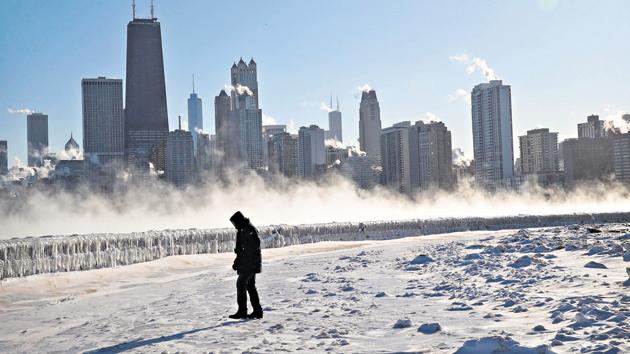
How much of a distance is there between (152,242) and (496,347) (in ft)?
76.9

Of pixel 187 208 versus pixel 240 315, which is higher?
pixel 187 208

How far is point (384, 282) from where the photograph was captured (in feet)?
53.3

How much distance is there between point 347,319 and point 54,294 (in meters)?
10.6

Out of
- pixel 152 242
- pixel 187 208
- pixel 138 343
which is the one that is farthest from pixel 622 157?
pixel 138 343

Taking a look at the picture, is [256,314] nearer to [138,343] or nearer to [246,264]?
[246,264]

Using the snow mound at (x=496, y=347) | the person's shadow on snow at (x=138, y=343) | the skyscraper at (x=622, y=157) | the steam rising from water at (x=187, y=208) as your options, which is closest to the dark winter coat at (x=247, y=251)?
the person's shadow on snow at (x=138, y=343)

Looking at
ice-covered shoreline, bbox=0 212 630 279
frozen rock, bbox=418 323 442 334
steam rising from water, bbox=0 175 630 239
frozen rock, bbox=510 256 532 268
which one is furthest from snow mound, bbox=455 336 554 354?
steam rising from water, bbox=0 175 630 239

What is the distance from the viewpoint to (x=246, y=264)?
11789 millimetres

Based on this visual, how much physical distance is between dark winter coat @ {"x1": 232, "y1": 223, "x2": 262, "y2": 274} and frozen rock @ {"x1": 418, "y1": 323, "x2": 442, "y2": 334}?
3.34m

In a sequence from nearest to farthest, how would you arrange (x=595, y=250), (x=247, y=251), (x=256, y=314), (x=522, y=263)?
(x=256, y=314) → (x=247, y=251) → (x=522, y=263) → (x=595, y=250)

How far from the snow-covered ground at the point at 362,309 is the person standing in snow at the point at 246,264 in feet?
1.16

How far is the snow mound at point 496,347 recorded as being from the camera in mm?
7898

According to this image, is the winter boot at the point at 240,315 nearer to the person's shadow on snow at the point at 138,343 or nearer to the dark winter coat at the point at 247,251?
the dark winter coat at the point at 247,251

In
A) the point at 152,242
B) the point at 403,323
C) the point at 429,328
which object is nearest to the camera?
the point at 429,328
